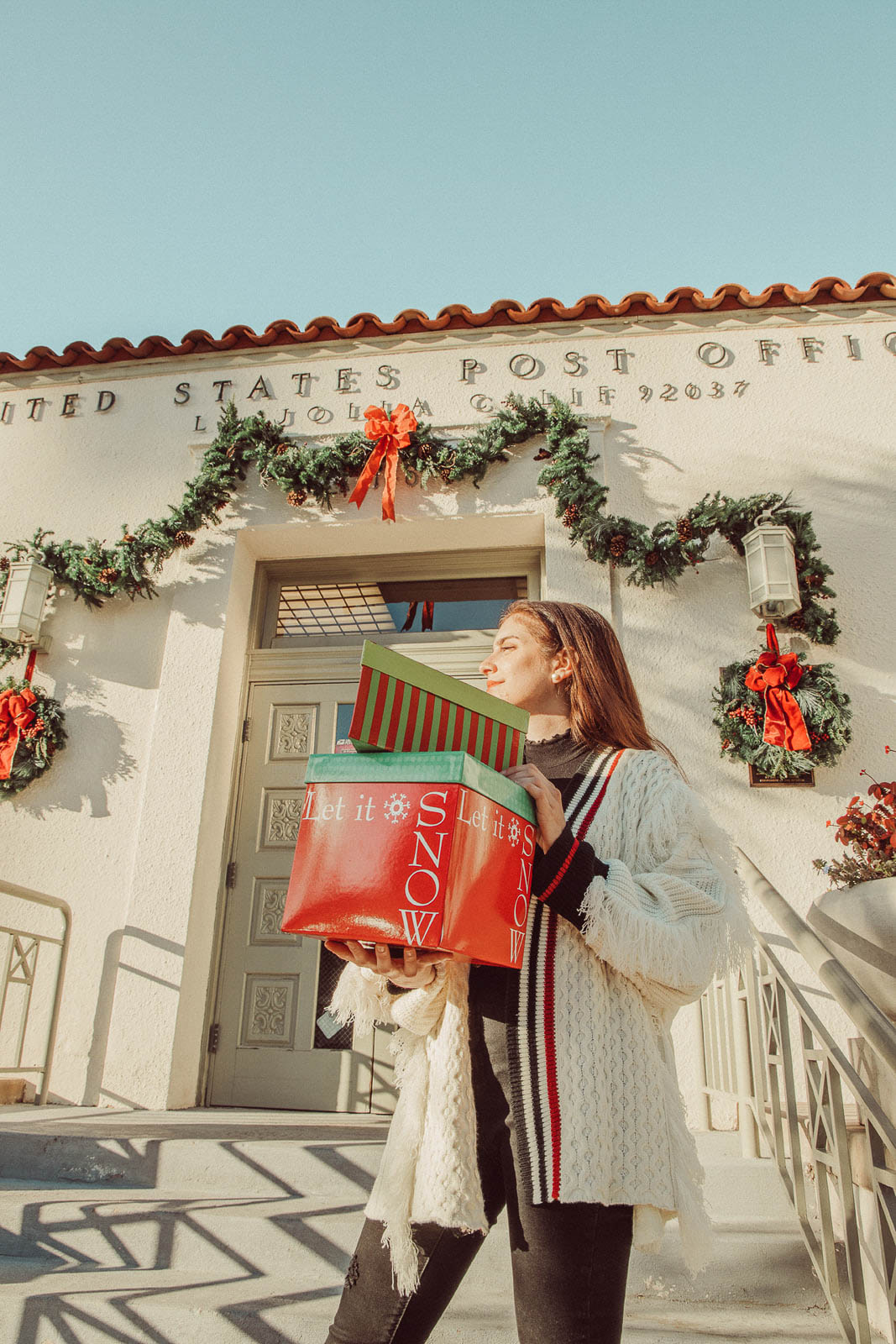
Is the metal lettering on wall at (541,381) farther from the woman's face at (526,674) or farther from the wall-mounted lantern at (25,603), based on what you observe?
the woman's face at (526,674)

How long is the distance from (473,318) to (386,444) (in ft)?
3.42

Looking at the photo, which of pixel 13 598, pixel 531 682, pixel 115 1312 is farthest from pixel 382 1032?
pixel 531 682

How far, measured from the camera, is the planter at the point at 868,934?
7.78ft

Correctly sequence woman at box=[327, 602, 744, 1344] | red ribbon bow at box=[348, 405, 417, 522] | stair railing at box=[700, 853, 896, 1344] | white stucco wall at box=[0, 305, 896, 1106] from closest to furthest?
woman at box=[327, 602, 744, 1344], stair railing at box=[700, 853, 896, 1344], white stucco wall at box=[0, 305, 896, 1106], red ribbon bow at box=[348, 405, 417, 522]

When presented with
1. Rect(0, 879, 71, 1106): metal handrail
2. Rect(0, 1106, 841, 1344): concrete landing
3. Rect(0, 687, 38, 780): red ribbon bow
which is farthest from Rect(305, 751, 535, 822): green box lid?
Rect(0, 687, 38, 780): red ribbon bow

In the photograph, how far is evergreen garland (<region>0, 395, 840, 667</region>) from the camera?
446cm

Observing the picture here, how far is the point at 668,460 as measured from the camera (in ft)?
15.9

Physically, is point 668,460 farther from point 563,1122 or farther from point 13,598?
point 563,1122

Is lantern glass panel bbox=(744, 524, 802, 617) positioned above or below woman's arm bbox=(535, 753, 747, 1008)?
above

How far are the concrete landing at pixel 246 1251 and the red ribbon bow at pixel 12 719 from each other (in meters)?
1.92

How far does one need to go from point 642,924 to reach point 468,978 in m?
0.32

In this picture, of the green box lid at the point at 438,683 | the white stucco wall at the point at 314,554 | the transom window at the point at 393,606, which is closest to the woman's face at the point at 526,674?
the green box lid at the point at 438,683

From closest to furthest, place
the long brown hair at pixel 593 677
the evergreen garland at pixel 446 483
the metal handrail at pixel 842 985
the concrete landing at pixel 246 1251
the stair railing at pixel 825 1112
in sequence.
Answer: the long brown hair at pixel 593 677 → the metal handrail at pixel 842 985 → the stair railing at pixel 825 1112 → the concrete landing at pixel 246 1251 → the evergreen garland at pixel 446 483

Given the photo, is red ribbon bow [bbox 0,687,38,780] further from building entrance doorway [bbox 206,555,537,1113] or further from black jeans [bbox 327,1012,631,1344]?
black jeans [bbox 327,1012,631,1344]
